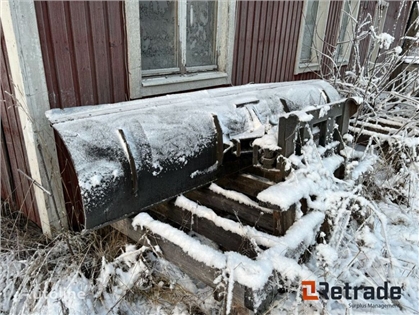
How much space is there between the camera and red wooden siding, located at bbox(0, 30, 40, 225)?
2314 mm

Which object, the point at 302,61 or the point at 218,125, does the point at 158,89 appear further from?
the point at 302,61

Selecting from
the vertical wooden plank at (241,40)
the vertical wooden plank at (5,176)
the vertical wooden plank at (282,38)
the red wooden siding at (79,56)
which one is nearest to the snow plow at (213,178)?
the red wooden siding at (79,56)

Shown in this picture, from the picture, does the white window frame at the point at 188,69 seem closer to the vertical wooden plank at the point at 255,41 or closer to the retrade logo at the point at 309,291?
the vertical wooden plank at the point at 255,41

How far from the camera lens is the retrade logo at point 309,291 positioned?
5.56 feet

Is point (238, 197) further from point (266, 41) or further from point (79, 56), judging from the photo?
point (266, 41)

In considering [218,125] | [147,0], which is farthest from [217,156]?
[147,0]

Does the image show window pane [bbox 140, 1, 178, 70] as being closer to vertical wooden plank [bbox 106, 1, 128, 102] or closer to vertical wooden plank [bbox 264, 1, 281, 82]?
vertical wooden plank [bbox 106, 1, 128, 102]

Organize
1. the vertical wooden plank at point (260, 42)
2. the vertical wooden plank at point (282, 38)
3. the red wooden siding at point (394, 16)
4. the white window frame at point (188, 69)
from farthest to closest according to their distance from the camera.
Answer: the red wooden siding at point (394, 16) < the vertical wooden plank at point (282, 38) < the vertical wooden plank at point (260, 42) < the white window frame at point (188, 69)

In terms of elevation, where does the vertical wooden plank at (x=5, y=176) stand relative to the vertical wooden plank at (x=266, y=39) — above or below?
below

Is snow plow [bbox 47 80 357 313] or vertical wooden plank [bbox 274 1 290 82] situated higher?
vertical wooden plank [bbox 274 1 290 82]

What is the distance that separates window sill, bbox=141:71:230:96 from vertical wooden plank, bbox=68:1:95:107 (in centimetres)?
52

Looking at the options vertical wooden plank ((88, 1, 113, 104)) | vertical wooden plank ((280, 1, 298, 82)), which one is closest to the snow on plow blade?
vertical wooden plank ((88, 1, 113, 104))

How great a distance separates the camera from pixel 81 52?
2.40m

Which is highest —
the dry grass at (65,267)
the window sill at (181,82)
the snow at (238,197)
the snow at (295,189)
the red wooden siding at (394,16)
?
the red wooden siding at (394,16)
